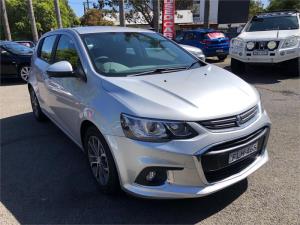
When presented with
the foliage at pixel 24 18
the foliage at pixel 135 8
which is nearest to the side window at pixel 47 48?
the foliage at pixel 135 8

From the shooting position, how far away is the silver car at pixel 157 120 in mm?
2941

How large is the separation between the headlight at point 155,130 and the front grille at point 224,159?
23cm

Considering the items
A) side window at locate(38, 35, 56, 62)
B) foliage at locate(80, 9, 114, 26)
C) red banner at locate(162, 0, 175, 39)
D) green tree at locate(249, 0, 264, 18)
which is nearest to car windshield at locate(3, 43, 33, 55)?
side window at locate(38, 35, 56, 62)

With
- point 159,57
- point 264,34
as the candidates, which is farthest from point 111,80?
point 264,34

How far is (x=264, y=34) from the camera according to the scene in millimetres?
9789

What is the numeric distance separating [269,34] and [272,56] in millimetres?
792

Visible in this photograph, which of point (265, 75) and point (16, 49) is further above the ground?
point (16, 49)

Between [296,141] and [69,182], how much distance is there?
3.07 meters

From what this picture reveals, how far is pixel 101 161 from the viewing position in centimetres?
359

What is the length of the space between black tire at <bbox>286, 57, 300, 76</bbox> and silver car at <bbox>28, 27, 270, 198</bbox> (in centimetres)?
588

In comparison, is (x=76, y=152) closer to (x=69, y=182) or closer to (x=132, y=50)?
(x=69, y=182)

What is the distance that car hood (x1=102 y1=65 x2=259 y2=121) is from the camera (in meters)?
3.01

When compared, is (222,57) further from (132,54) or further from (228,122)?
(228,122)

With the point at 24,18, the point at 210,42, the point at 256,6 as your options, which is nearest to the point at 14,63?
the point at 210,42
